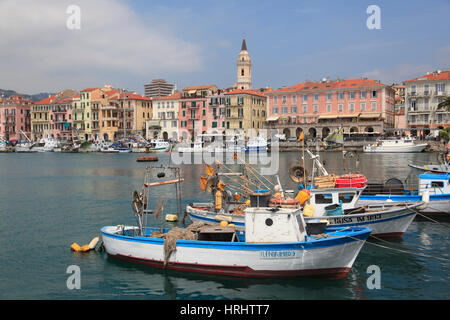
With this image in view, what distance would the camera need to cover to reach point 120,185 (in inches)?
1593

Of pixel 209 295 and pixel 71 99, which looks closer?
pixel 209 295

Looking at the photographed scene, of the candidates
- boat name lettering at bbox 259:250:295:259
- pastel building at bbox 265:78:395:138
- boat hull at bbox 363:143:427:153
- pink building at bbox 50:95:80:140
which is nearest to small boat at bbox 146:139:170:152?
pastel building at bbox 265:78:395:138

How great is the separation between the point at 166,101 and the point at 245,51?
39906 millimetres

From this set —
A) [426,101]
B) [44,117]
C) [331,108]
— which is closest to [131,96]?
[44,117]

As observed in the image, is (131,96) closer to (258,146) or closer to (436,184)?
(258,146)

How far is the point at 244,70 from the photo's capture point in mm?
136000

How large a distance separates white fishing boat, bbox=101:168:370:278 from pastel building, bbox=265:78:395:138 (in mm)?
74431

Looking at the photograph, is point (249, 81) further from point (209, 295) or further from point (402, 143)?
point (209, 295)

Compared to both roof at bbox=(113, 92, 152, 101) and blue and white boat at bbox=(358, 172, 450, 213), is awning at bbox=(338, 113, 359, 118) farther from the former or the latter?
blue and white boat at bbox=(358, 172, 450, 213)

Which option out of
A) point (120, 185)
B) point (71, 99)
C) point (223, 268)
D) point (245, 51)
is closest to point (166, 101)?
point (71, 99)

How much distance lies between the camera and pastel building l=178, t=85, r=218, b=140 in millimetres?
103188

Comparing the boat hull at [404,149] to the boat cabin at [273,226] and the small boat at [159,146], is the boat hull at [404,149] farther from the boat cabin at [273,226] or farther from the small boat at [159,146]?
the boat cabin at [273,226]

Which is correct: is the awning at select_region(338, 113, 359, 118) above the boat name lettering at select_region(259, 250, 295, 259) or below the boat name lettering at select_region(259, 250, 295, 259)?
above

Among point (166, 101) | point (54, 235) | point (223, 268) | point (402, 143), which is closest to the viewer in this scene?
point (223, 268)
